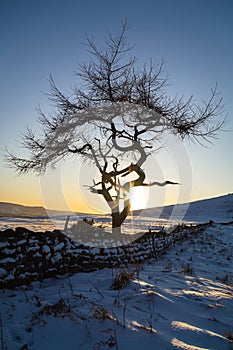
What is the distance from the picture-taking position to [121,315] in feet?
11.4

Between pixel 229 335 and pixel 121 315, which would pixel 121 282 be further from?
pixel 229 335

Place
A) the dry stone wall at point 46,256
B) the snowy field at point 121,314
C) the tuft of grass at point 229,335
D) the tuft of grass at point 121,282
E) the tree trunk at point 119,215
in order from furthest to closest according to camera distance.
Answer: the tree trunk at point 119,215 → the dry stone wall at point 46,256 → the tuft of grass at point 121,282 → the tuft of grass at point 229,335 → the snowy field at point 121,314

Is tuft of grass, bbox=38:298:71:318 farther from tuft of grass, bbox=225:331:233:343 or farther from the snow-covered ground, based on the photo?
tuft of grass, bbox=225:331:233:343

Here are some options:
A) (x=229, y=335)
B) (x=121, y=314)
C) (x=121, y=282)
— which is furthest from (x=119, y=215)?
(x=229, y=335)

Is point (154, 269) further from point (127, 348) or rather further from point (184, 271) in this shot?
point (127, 348)

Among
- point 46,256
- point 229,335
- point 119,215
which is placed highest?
point 119,215

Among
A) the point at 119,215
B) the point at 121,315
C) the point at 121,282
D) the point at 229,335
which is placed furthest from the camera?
the point at 119,215

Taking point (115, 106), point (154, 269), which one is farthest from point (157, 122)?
point (154, 269)

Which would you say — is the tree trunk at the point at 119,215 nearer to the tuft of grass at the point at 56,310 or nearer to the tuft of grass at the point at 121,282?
the tuft of grass at the point at 121,282

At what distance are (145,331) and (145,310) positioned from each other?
815 mm

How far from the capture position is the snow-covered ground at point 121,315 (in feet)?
9.33

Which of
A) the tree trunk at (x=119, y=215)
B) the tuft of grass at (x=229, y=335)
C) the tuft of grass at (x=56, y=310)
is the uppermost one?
the tree trunk at (x=119, y=215)

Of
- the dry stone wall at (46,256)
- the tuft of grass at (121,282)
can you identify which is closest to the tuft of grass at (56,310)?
the tuft of grass at (121,282)

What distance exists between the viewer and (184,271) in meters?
6.80
